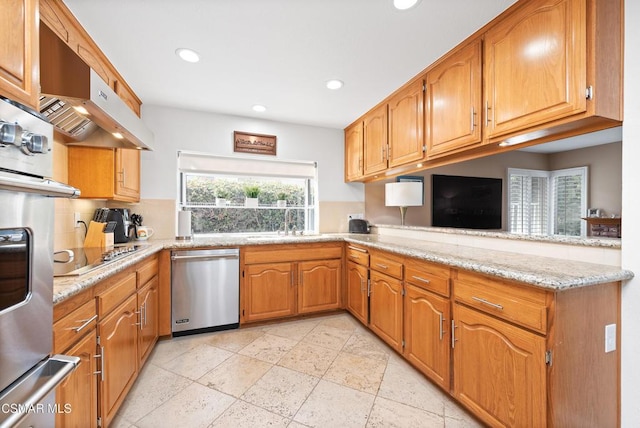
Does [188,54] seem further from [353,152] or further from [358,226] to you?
[358,226]

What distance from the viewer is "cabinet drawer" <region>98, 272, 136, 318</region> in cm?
131

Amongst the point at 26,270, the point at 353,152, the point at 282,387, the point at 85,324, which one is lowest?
the point at 282,387

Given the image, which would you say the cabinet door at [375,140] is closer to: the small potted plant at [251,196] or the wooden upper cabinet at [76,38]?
the small potted plant at [251,196]

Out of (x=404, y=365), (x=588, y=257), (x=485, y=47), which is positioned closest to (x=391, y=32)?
(x=485, y=47)

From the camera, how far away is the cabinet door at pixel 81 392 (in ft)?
3.27

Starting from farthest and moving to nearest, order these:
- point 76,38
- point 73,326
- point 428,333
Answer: point 428,333 < point 76,38 < point 73,326

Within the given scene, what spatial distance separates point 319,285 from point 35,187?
2459 mm

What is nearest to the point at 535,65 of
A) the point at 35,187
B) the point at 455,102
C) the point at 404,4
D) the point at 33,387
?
the point at 455,102

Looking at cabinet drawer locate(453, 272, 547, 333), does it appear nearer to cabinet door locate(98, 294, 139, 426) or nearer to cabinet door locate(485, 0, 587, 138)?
cabinet door locate(485, 0, 587, 138)

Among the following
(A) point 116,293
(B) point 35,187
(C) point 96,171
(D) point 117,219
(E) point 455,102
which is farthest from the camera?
(D) point 117,219

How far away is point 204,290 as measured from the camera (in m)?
2.53

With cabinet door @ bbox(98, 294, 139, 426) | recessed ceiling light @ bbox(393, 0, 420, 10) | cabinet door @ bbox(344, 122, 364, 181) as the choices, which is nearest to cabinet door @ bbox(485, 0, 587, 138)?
recessed ceiling light @ bbox(393, 0, 420, 10)

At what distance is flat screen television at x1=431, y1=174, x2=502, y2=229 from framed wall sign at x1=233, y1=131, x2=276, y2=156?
2120 mm

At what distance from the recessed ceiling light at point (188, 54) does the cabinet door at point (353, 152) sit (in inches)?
74.7
